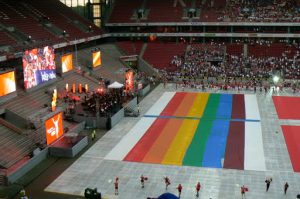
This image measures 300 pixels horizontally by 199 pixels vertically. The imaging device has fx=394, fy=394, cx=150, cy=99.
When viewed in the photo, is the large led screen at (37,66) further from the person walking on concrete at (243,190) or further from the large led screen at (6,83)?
the person walking on concrete at (243,190)

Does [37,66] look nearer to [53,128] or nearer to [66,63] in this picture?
[66,63]

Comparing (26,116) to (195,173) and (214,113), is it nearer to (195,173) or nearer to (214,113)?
(195,173)

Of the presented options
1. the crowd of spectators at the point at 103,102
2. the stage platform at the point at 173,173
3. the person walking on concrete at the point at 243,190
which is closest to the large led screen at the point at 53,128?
the stage platform at the point at 173,173

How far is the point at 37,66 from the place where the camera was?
130ft

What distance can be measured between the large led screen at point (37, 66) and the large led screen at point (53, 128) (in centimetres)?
750

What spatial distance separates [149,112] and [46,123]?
1546 cm

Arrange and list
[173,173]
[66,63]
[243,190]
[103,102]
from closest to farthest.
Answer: [243,190]
[173,173]
[103,102]
[66,63]

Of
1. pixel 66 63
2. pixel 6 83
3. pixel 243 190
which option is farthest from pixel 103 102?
pixel 243 190

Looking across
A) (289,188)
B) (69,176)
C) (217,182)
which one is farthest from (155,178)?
(289,188)

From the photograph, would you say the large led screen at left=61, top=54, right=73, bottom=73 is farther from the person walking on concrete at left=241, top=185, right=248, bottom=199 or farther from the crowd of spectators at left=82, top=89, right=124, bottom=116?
the person walking on concrete at left=241, top=185, right=248, bottom=199

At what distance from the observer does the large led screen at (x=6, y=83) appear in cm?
3428

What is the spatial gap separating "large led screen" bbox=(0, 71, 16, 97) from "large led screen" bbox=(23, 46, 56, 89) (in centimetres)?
224

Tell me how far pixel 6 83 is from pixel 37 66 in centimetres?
520

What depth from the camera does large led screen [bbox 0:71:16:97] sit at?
34281mm
